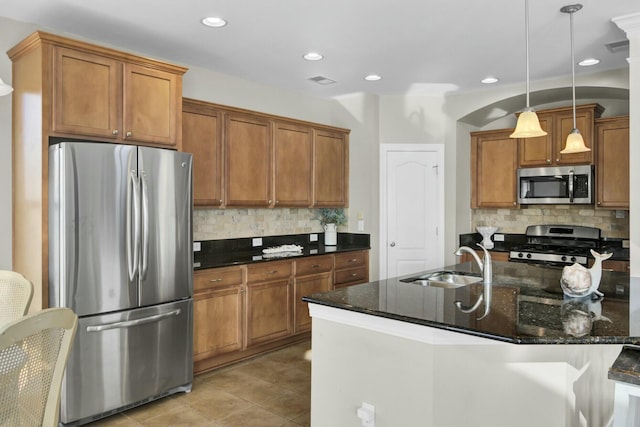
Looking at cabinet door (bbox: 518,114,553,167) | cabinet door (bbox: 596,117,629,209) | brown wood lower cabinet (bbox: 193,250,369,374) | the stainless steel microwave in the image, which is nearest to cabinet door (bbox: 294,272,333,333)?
brown wood lower cabinet (bbox: 193,250,369,374)

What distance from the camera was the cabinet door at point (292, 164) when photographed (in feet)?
15.8

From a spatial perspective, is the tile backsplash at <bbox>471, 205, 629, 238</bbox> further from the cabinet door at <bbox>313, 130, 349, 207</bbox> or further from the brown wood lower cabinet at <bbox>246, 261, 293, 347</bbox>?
the brown wood lower cabinet at <bbox>246, 261, 293, 347</bbox>

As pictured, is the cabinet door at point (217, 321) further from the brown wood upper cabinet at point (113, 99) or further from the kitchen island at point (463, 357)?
the kitchen island at point (463, 357)

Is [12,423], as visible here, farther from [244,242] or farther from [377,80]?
[377,80]

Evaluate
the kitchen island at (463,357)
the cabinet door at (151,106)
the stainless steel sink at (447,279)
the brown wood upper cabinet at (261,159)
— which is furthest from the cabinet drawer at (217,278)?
the stainless steel sink at (447,279)

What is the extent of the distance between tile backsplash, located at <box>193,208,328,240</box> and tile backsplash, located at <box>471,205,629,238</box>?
2199 mm

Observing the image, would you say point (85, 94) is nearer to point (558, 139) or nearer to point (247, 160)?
point (247, 160)

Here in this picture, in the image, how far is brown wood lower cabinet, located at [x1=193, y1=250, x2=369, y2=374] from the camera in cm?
375

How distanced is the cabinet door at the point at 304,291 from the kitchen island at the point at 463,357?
2.11 meters

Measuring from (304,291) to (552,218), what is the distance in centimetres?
312

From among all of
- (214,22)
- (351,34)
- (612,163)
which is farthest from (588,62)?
(214,22)

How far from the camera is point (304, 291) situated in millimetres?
4633

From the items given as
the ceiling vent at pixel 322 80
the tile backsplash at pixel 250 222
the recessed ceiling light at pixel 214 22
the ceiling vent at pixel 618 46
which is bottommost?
the tile backsplash at pixel 250 222

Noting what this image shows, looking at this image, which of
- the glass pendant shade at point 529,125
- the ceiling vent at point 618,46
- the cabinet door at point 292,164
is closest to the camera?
the glass pendant shade at point 529,125
